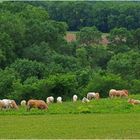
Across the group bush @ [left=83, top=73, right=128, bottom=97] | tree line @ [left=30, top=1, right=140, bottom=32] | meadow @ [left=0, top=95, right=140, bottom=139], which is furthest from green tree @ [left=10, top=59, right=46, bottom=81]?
tree line @ [left=30, top=1, right=140, bottom=32]

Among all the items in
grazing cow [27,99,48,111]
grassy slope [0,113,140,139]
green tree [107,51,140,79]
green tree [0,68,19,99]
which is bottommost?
green tree [107,51,140,79]

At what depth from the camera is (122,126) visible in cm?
1712

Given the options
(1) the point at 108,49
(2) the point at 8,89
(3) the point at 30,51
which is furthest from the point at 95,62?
(2) the point at 8,89

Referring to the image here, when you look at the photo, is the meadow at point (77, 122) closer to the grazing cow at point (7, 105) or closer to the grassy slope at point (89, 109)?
the grassy slope at point (89, 109)

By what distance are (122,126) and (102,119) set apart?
2.60 m

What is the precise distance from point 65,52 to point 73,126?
5116cm

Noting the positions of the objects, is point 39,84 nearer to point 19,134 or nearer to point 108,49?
point 19,134

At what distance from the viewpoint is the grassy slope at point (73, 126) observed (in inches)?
575

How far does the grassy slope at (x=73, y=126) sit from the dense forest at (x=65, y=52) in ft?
46.3

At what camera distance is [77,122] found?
61.6 feet

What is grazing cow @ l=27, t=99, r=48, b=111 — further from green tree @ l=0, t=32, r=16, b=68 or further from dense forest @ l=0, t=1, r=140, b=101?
green tree @ l=0, t=32, r=16, b=68

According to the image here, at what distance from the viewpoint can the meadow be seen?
1472cm

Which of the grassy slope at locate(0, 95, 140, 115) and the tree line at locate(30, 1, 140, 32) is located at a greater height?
the grassy slope at locate(0, 95, 140, 115)

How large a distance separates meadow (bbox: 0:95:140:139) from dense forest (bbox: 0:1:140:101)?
1082cm
